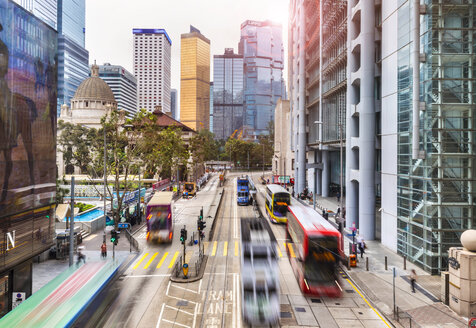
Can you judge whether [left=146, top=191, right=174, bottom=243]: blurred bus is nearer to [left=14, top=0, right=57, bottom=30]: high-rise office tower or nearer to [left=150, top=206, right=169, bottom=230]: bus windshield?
[left=150, top=206, right=169, bottom=230]: bus windshield

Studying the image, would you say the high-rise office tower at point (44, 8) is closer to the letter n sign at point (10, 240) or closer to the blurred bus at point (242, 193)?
the blurred bus at point (242, 193)

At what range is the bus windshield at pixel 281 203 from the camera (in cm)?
3634

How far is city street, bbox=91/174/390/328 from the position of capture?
50.8 ft

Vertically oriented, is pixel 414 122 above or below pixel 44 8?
below

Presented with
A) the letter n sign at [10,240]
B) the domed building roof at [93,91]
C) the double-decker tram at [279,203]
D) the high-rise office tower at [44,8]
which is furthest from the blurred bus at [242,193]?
the high-rise office tower at [44,8]

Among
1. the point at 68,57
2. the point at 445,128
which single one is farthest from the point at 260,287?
the point at 68,57

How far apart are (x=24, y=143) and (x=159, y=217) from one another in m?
15.6

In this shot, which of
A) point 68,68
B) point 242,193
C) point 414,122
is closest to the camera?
point 414,122

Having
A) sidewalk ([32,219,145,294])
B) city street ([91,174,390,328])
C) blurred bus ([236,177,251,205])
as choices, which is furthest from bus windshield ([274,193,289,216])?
sidewalk ([32,219,145,294])

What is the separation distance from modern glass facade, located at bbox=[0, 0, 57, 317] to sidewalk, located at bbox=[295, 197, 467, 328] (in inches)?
689

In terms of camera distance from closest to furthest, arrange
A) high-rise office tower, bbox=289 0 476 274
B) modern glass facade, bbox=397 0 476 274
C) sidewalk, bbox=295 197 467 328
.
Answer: sidewalk, bbox=295 197 467 328, modern glass facade, bbox=397 0 476 274, high-rise office tower, bbox=289 0 476 274

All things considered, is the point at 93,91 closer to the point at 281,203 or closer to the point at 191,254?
the point at 281,203

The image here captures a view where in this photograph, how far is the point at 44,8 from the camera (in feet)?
543

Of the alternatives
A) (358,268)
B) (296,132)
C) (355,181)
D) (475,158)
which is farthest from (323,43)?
(358,268)
